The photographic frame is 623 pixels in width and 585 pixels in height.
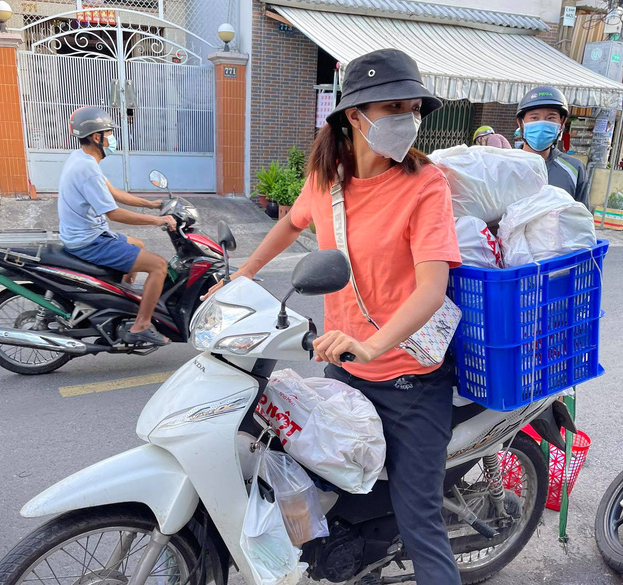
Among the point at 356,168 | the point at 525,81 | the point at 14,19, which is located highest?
the point at 14,19

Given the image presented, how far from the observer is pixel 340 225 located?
1996mm

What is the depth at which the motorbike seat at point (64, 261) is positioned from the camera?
4.34m

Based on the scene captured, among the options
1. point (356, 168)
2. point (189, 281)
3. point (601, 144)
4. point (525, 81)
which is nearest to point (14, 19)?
point (525, 81)

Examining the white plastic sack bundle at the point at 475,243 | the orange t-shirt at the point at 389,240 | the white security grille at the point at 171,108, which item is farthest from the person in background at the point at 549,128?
the white security grille at the point at 171,108

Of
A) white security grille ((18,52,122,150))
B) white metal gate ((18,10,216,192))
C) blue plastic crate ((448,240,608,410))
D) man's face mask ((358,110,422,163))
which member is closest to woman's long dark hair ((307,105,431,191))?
man's face mask ((358,110,422,163))

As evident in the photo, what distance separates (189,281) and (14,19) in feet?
36.0

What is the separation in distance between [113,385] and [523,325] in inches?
131

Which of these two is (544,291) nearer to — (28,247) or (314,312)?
(28,247)

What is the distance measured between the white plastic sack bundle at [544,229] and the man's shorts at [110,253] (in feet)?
10.4

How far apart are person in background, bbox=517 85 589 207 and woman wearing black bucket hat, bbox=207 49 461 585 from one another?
60.2 inches

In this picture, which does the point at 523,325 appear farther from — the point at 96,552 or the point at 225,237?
the point at 96,552

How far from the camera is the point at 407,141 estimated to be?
1910mm

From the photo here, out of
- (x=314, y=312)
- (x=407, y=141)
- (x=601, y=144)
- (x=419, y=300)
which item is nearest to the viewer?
(x=419, y=300)

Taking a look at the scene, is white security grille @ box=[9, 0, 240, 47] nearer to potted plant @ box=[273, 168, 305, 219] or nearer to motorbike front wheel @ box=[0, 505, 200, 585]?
potted plant @ box=[273, 168, 305, 219]
